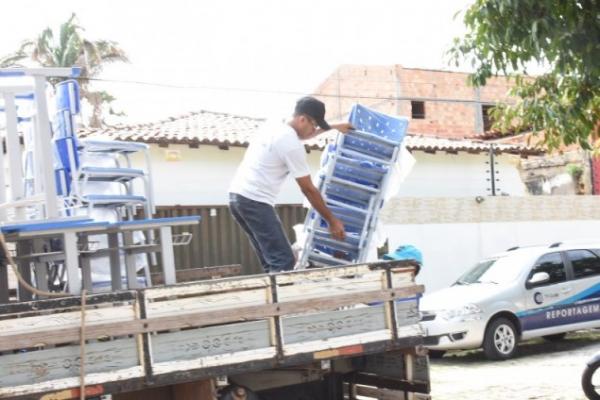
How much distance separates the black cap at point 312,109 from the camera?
5.86m

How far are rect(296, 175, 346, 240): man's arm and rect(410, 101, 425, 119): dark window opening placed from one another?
26.7m

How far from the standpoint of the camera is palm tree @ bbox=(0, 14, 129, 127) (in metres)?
30.2

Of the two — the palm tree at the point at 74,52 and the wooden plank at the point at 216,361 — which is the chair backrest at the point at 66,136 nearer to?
the wooden plank at the point at 216,361

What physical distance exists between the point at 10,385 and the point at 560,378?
700 cm

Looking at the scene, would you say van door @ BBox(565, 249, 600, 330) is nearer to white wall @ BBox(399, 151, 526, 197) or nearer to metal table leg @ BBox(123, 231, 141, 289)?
white wall @ BBox(399, 151, 526, 197)

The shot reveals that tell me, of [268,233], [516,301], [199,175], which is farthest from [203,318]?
[199,175]

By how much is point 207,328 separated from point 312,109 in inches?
76.1

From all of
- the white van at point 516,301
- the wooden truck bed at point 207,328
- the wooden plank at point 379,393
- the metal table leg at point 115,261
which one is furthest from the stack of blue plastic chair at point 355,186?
the white van at point 516,301

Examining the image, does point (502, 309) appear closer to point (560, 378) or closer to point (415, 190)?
point (560, 378)

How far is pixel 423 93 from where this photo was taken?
107 feet

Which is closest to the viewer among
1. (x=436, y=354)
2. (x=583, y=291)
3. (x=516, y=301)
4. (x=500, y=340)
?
(x=500, y=340)

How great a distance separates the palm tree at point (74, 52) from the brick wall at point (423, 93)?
29.2ft

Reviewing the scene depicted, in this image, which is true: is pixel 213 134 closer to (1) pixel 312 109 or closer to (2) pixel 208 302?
(1) pixel 312 109

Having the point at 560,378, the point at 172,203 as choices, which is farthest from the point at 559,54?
the point at 172,203
